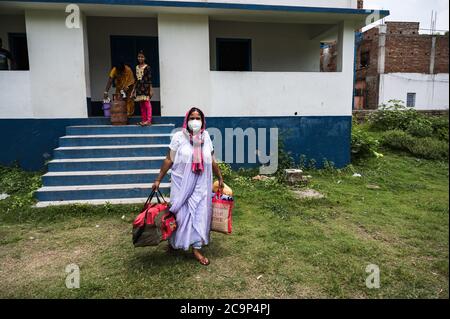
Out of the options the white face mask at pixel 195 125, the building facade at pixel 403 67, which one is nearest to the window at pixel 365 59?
the building facade at pixel 403 67

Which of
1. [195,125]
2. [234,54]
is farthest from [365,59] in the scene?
[195,125]

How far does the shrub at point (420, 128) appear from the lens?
34.7ft

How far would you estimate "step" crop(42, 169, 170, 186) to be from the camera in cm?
575

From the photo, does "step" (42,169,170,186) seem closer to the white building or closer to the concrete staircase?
the concrete staircase

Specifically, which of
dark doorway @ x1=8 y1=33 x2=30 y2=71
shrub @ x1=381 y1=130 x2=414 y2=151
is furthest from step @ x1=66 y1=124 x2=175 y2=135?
shrub @ x1=381 y1=130 x2=414 y2=151

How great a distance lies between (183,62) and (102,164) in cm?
290

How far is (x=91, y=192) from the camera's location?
18.2 feet

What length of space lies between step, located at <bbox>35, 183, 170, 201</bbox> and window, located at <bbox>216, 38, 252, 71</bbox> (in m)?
5.32

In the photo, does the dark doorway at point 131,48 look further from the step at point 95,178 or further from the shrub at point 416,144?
the shrub at point 416,144

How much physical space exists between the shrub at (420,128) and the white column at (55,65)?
9.70 m

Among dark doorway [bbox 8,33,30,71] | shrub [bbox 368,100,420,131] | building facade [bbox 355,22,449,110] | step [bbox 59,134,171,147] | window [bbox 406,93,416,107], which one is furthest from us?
window [bbox 406,93,416,107]

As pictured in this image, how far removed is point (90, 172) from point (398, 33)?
23.3 metres
